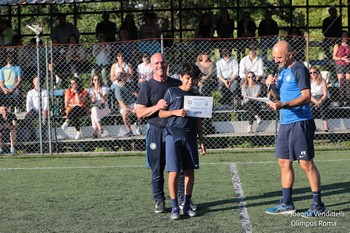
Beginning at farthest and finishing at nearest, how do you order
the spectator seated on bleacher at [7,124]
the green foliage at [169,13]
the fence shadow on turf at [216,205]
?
the green foliage at [169,13] < the spectator seated on bleacher at [7,124] < the fence shadow on turf at [216,205]

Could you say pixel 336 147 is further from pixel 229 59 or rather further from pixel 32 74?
pixel 32 74

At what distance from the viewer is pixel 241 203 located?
30.6 feet

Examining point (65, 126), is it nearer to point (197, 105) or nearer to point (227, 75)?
point (227, 75)

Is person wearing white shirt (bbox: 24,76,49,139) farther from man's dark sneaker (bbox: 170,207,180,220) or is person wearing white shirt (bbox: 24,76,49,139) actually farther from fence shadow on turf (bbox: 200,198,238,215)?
man's dark sneaker (bbox: 170,207,180,220)

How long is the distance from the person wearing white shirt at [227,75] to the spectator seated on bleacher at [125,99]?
1838 millimetres

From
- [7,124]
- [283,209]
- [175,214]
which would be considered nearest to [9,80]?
[7,124]

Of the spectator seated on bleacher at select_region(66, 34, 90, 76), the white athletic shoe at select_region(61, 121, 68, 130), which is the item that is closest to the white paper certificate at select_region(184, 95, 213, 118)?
the white athletic shoe at select_region(61, 121, 68, 130)

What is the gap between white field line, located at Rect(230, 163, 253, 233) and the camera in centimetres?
799

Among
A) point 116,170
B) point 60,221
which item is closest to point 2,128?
point 116,170

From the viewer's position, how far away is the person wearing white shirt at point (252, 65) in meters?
15.6

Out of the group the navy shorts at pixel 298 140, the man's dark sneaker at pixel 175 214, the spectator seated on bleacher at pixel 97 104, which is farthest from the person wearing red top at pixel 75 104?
the navy shorts at pixel 298 140

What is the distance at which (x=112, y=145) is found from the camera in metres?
15.4

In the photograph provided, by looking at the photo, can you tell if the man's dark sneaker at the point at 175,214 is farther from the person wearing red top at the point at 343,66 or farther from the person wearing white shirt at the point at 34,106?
the person wearing red top at the point at 343,66

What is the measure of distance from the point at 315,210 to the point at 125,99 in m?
7.50
